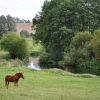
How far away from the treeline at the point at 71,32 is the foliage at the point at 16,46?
4974mm

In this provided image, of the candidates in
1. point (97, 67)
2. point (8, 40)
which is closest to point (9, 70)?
point (97, 67)

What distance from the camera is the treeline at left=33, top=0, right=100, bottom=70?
5935cm

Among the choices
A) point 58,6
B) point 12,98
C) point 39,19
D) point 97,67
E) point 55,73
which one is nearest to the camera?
point 12,98

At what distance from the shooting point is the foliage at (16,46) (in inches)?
2601

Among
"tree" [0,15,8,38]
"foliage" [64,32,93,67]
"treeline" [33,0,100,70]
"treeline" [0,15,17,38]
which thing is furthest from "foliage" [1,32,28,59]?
"treeline" [0,15,17,38]

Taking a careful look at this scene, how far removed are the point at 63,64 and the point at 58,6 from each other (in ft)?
44.9

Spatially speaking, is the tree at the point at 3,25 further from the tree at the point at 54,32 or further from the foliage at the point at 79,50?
the foliage at the point at 79,50

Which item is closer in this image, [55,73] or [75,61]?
[55,73]

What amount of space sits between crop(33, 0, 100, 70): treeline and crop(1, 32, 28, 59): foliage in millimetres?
4974

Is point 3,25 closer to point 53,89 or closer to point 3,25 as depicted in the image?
point 3,25

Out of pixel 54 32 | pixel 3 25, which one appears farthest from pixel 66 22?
pixel 3 25

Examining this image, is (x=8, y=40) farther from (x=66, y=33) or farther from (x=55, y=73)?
(x=55, y=73)

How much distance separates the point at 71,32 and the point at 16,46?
1326 cm

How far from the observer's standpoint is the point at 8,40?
67.0 meters
